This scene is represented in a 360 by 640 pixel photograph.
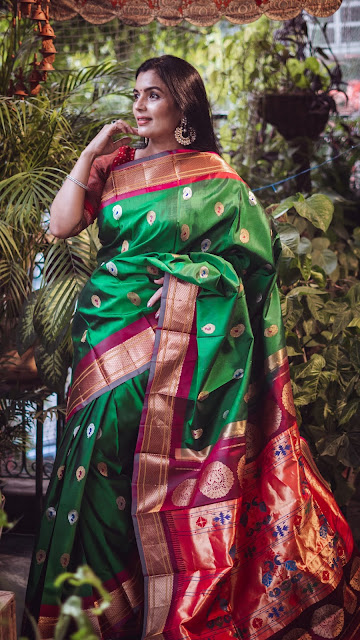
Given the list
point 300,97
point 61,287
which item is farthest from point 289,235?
Answer: point 300,97

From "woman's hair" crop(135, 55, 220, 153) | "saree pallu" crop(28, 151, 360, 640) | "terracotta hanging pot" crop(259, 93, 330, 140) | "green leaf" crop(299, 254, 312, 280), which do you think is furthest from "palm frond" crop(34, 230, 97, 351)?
"terracotta hanging pot" crop(259, 93, 330, 140)

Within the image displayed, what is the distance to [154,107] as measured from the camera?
82.5 inches

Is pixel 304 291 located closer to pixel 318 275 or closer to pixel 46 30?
pixel 318 275

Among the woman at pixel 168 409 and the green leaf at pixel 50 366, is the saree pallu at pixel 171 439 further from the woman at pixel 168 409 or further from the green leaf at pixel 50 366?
the green leaf at pixel 50 366

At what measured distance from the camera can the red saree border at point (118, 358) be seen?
210 cm

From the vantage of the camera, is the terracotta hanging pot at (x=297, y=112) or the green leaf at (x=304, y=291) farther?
the terracotta hanging pot at (x=297, y=112)

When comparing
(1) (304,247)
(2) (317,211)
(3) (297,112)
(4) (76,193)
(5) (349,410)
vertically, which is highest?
(4) (76,193)

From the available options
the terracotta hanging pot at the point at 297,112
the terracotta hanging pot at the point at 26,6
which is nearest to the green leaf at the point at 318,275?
the terracotta hanging pot at the point at 26,6

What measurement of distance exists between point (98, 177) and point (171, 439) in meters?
0.80

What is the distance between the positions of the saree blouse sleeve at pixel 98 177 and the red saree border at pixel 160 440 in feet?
1.05

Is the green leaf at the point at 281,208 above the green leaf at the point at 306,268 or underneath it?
above

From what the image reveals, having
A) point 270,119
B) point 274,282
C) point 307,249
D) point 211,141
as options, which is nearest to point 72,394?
point 274,282

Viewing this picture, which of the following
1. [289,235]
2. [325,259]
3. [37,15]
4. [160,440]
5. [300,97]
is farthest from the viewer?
[300,97]

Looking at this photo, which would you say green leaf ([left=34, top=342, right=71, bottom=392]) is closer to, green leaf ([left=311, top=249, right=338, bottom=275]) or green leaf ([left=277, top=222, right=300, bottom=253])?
green leaf ([left=277, top=222, right=300, bottom=253])
